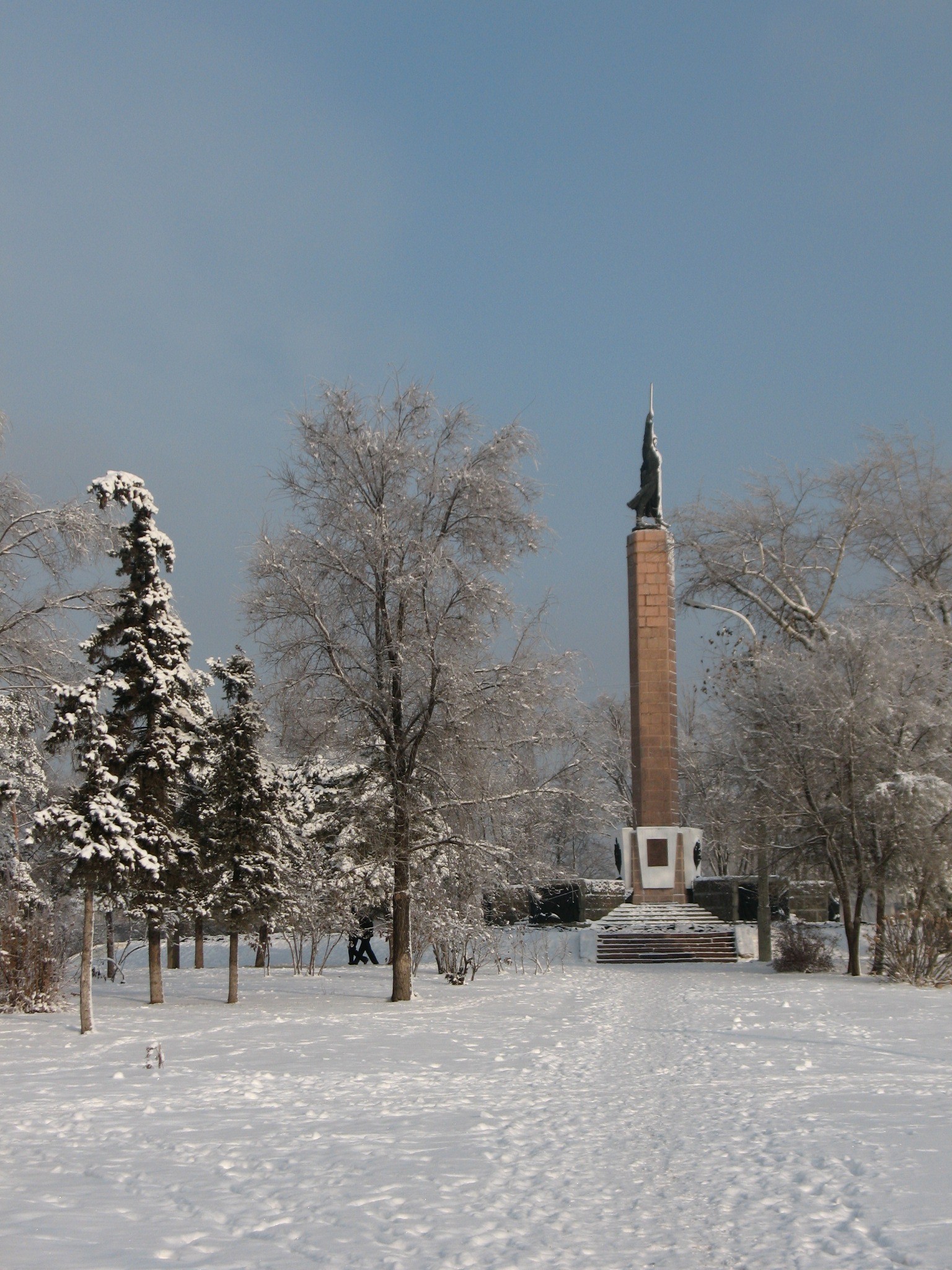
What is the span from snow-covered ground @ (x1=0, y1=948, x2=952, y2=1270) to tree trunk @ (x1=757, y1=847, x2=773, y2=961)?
33.9 feet

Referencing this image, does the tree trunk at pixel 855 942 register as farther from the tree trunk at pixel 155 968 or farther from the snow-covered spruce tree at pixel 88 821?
the snow-covered spruce tree at pixel 88 821

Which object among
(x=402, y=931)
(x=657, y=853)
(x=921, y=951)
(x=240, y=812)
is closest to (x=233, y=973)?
(x=240, y=812)

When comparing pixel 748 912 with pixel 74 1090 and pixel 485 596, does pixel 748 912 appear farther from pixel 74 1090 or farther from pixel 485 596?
pixel 74 1090

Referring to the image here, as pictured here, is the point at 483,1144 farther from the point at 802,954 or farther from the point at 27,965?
the point at 802,954

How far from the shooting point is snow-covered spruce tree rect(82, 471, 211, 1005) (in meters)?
18.6

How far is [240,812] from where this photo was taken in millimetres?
20141

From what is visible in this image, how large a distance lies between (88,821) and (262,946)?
14328 millimetres

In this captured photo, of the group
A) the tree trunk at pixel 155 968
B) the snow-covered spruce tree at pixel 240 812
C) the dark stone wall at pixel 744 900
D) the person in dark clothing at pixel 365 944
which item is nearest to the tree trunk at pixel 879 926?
the snow-covered spruce tree at pixel 240 812

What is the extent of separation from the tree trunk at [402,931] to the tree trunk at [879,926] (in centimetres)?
919

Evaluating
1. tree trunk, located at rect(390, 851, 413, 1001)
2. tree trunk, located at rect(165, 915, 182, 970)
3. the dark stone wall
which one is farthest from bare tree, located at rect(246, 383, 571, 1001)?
the dark stone wall

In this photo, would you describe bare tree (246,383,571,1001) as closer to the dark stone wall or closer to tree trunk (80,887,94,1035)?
tree trunk (80,887,94,1035)

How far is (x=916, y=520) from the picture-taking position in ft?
101

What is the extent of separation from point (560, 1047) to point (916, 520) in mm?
22033

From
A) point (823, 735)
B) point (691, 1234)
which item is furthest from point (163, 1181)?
point (823, 735)
